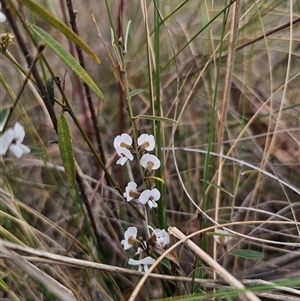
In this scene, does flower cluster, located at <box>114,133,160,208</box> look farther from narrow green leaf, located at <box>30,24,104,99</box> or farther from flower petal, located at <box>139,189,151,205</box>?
narrow green leaf, located at <box>30,24,104,99</box>

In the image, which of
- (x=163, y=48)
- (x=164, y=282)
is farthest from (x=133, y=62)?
(x=164, y=282)

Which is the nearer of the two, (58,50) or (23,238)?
(58,50)

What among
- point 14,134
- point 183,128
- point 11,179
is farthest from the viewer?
point 183,128

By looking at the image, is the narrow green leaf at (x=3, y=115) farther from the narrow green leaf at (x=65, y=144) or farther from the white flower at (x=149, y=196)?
the white flower at (x=149, y=196)

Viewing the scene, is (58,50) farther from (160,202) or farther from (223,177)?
(223,177)

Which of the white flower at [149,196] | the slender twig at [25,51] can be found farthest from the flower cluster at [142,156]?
the slender twig at [25,51]

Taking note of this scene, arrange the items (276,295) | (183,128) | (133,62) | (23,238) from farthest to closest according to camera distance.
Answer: (133,62), (183,128), (23,238), (276,295)

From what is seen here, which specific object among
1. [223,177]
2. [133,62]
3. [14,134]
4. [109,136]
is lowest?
[223,177]

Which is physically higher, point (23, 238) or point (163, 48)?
point (163, 48)
